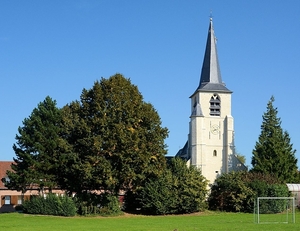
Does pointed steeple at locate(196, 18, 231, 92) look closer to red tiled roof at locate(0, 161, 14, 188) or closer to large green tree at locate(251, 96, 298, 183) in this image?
large green tree at locate(251, 96, 298, 183)

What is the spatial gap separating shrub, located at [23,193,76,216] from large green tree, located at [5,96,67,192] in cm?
435

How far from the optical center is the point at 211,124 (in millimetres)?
67812

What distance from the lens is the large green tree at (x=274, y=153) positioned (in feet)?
203

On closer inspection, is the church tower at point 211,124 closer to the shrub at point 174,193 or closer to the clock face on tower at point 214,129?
the clock face on tower at point 214,129

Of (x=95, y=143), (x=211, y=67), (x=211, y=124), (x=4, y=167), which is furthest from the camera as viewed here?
(x=4, y=167)

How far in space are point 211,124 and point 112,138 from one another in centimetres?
2173

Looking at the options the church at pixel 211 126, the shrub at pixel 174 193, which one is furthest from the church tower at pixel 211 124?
the shrub at pixel 174 193

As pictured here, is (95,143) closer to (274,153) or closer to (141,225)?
(141,225)

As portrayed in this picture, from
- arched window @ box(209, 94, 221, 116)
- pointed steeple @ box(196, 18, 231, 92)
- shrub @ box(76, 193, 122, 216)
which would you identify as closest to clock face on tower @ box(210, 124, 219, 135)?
arched window @ box(209, 94, 221, 116)

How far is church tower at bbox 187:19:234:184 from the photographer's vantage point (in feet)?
218

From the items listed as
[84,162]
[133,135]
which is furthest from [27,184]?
[133,135]

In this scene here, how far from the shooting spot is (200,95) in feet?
224

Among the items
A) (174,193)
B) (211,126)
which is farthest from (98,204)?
(211,126)

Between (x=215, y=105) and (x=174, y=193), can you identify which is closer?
(x=174, y=193)
